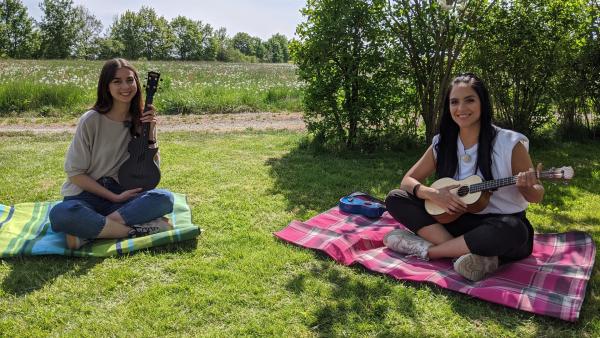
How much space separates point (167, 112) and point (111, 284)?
11253 millimetres

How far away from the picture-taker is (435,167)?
4273 millimetres

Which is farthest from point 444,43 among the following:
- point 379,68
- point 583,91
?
point 583,91

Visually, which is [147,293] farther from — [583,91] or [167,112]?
[167,112]

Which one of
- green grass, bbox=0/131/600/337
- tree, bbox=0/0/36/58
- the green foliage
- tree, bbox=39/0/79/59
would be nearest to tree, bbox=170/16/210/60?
tree, bbox=39/0/79/59

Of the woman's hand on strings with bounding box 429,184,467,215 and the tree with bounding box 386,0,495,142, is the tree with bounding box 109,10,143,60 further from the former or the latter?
the woman's hand on strings with bounding box 429,184,467,215

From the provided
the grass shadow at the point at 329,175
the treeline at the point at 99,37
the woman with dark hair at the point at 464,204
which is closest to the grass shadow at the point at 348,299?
the woman with dark hair at the point at 464,204

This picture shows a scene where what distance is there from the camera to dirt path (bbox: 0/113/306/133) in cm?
1137

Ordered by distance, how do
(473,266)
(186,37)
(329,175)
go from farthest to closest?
(186,37) → (329,175) → (473,266)

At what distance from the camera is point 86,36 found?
6581cm

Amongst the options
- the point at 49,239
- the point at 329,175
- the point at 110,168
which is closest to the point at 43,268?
the point at 49,239

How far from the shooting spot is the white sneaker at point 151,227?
4371 millimetres

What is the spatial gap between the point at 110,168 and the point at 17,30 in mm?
57373

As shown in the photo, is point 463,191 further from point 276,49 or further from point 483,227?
point 276,49

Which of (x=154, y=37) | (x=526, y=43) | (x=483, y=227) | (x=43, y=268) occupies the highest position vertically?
(x=154, y=37)
